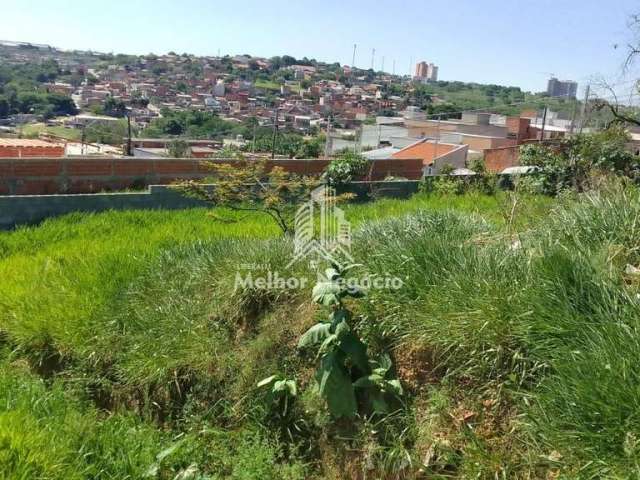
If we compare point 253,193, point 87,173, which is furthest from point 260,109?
point 253,193

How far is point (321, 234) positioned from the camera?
18.4 feet

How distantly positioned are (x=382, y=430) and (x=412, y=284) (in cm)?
107

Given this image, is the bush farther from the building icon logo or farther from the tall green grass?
the tall green grass

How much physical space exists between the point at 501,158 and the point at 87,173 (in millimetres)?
15352

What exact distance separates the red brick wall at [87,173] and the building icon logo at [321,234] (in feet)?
6.69

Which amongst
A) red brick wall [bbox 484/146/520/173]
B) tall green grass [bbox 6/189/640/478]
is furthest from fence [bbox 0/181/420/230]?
red brick wall [bbox 484/146/520/173]

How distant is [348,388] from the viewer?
11.8 feet

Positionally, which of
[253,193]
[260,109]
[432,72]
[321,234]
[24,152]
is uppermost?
[432,72]

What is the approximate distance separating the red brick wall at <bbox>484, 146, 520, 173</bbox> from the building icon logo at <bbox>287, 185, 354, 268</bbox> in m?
14.1

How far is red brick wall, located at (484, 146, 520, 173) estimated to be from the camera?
1964 centimetres

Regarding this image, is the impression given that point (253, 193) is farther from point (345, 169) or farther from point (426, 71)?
point (426, 71)

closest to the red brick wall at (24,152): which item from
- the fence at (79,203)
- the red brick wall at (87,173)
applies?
the red brick wall at (87,173)

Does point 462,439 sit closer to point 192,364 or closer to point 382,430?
point 382,430

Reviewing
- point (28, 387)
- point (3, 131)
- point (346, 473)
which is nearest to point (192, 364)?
point (28, 387)
